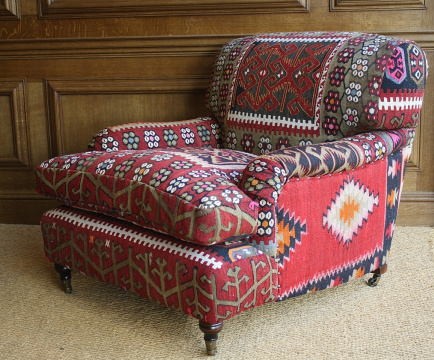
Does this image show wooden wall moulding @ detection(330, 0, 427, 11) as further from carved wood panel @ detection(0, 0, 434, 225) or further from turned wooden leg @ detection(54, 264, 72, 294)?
turned wooden leg @ detection(54, 264, 72, 294)

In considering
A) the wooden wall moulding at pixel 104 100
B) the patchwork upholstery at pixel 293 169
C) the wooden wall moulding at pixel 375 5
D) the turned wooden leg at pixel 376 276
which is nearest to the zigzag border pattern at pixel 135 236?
the patchwork upholstery at pixel 293 169

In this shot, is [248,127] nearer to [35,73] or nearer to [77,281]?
[77,281]

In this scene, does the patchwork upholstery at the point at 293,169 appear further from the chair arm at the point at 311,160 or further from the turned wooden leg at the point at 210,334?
the turned wooden leg at the point at 210,334

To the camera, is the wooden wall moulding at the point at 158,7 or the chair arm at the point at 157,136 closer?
the chair arm at the point at 157,136

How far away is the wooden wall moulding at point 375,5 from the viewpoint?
2.48 m

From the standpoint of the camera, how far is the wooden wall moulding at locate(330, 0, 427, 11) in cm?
248

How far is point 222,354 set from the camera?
1.59 meters

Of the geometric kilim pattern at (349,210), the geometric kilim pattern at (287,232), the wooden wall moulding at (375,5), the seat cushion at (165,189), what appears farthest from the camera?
the wooden wall moulding at (375,5)

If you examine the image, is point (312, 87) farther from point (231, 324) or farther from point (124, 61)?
point (124, 61)

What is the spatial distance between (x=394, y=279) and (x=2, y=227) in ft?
5.79

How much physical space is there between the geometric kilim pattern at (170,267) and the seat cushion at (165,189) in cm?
5

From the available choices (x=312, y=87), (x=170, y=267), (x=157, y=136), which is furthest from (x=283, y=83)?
(x=170, y=267)

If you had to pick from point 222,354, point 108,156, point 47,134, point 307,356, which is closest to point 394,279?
point 307,356

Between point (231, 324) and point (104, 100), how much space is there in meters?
1.38
